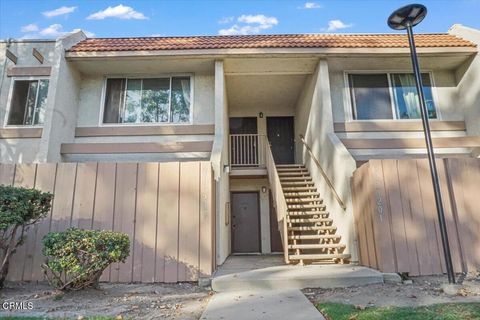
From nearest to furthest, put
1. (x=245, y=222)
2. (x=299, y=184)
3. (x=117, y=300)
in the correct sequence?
(x=117, y=300)
(x=299, y=184)
(x=245, y=222)

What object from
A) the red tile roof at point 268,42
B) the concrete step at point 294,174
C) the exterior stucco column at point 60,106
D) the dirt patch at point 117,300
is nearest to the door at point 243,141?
the concrete step at point 294,174

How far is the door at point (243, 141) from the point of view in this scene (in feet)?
36.5

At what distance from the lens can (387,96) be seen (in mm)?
8914

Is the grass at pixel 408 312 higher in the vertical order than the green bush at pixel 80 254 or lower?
lower

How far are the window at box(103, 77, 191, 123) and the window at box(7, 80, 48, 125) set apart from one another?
5.15 ft

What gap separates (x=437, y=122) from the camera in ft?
28.1

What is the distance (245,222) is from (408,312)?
7726mm

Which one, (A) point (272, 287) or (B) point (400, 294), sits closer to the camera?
(B) point (400, 294)

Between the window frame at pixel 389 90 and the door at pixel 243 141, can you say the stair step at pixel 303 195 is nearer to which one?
the window frame at pixel 389 90

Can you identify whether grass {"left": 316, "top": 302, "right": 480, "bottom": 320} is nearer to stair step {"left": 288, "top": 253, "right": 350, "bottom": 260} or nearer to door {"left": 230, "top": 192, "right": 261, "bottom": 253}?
stair step {"left": 288, "top": 253, "right": 350, "bottom": 260}

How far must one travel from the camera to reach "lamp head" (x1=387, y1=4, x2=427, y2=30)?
179 inches

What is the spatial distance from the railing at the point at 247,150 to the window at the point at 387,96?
11.6 feet

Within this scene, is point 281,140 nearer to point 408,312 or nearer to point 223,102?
point 223,102

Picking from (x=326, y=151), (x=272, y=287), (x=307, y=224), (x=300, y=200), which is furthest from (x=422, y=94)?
(x=300, y=200)
